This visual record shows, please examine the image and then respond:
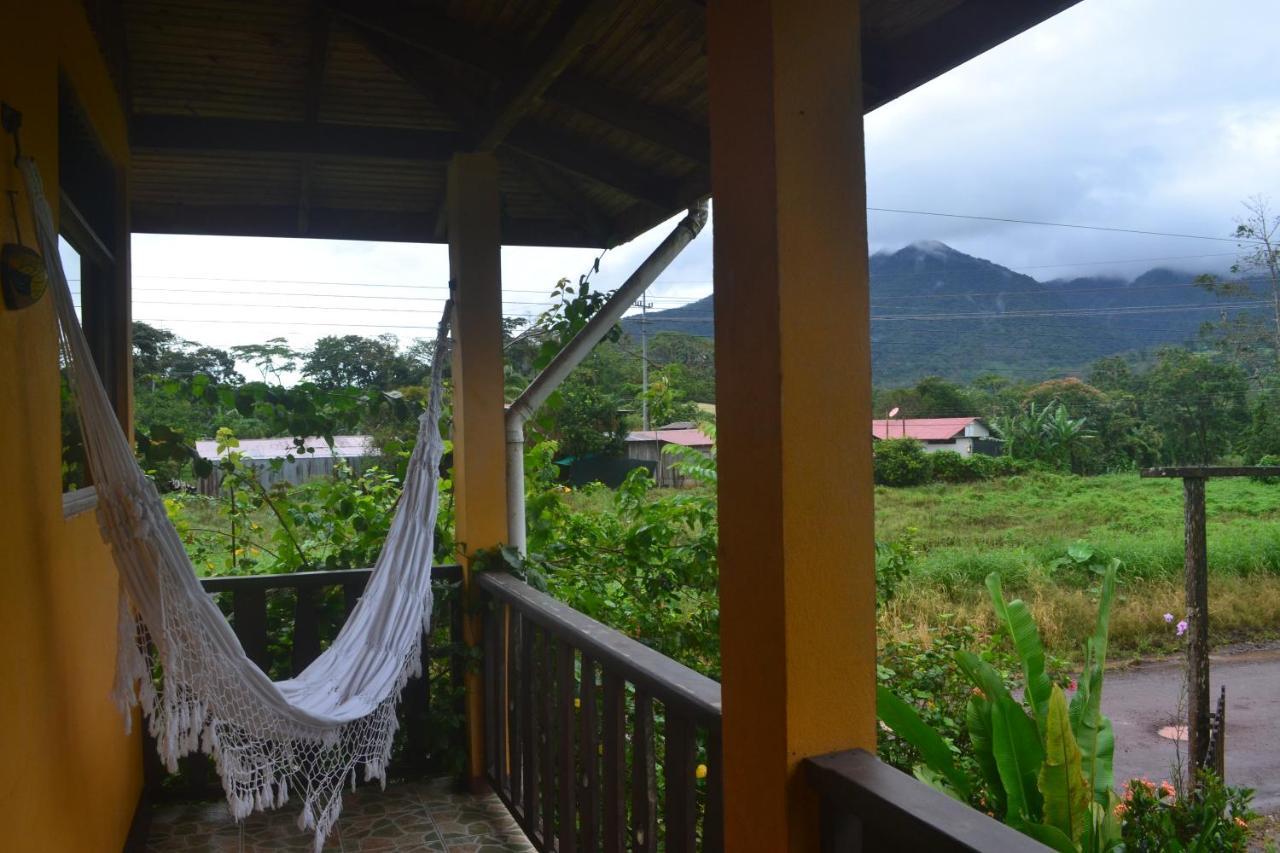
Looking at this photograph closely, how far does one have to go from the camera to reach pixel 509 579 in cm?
273

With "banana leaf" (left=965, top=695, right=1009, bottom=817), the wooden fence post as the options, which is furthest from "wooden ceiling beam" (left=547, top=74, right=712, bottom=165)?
the wooden fence post

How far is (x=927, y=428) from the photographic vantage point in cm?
1752

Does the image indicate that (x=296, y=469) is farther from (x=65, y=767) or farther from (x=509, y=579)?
(x=65, y=767)

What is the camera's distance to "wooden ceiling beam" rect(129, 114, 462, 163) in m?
2.76

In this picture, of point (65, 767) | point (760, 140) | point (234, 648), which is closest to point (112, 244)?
A: point (234, 648)

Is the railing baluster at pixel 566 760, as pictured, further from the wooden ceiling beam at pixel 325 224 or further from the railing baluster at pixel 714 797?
the wooden ceiling beam at pixel 325 224

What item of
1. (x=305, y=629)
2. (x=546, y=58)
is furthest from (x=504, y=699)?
(x=546, y=58)

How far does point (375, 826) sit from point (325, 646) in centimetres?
66

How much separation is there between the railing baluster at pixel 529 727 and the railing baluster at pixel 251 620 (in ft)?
3.39

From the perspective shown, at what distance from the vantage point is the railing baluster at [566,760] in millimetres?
2053

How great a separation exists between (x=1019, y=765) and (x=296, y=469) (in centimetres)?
316

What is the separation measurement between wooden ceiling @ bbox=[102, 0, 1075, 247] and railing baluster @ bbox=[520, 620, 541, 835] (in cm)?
148

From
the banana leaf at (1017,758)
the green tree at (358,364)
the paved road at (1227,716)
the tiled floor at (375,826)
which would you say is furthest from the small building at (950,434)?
the banana leaf at (1017,758)

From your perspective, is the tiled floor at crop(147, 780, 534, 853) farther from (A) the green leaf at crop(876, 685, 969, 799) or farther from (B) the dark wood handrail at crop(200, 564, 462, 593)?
(A) the green leaf at crop(876, 685, 969, 799)
